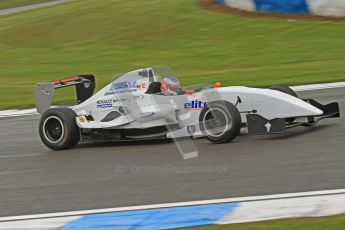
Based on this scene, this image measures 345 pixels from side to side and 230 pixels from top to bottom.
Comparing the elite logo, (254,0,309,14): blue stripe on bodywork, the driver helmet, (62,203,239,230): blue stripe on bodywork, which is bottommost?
(62,203,239,230): blue stripe on bodywork

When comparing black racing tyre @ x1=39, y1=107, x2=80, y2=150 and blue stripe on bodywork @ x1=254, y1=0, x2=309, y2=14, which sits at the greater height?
blue stripe on bodywork @ x1=254, y1=0, x2=309, y2=14

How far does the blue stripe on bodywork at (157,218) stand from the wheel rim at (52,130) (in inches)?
157

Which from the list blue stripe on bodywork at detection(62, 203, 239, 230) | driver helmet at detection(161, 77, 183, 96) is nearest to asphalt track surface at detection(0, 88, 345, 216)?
blue stripe on bodywork at detection(62, 203, 239, 230)

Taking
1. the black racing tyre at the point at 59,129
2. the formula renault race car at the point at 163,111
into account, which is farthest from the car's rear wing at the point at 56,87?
the black racing tyre at the point at 59,129

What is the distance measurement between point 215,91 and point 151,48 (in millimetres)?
17883

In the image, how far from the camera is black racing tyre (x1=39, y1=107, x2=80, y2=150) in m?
10.6

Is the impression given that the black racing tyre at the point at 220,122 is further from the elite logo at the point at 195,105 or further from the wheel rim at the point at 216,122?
the elite logo at the point at 195,105

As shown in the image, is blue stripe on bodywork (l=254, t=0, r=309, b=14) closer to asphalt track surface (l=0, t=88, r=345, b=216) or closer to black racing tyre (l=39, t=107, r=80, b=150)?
asphalt track surface (l=0, t=88, r=345, b=216)

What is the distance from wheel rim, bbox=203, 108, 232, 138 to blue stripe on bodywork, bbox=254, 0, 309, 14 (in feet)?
60.1

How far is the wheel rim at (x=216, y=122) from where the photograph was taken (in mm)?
9367

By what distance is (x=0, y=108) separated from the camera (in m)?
17.8

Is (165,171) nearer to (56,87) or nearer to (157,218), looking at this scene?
(157,218)

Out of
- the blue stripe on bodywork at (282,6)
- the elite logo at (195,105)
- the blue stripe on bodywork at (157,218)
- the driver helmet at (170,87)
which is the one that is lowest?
the blue stripe on bodywork at (157,218)

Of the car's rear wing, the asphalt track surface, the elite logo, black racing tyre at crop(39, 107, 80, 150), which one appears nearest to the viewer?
the asphalt track surface
